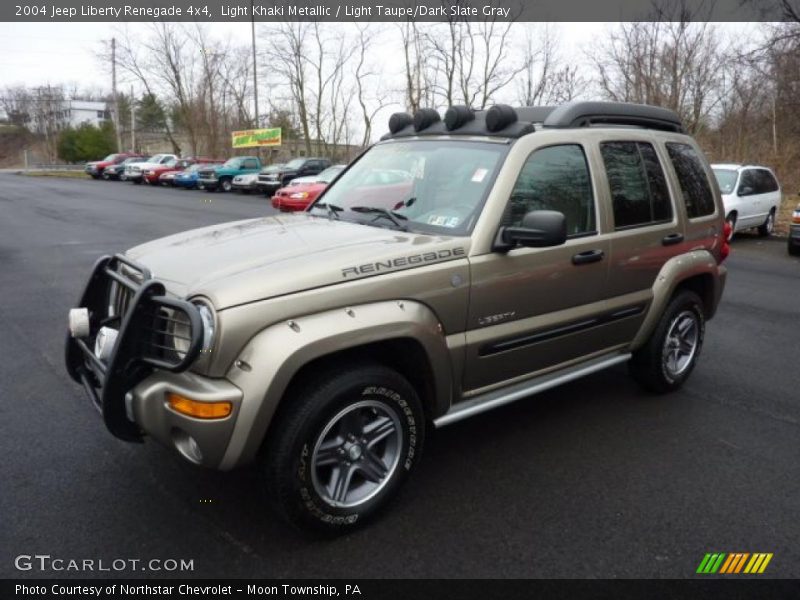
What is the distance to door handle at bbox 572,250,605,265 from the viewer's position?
3750mm

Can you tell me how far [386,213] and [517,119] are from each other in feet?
3.16

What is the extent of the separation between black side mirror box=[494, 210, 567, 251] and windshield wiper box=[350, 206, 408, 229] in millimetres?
630

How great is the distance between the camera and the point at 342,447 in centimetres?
297

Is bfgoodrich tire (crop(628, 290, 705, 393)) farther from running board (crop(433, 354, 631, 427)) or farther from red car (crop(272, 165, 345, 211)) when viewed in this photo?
red car (crop(272, 165, 345, 211))

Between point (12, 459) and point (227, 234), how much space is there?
1.76 meters

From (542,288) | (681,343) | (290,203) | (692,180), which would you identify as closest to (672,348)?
(681,343)

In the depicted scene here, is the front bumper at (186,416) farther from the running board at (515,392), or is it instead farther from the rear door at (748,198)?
the rear door at (748,198)

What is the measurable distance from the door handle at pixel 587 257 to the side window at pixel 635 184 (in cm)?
30

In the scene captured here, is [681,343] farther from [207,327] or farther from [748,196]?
[748,196]

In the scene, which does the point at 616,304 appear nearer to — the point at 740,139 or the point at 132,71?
the point at 740,139

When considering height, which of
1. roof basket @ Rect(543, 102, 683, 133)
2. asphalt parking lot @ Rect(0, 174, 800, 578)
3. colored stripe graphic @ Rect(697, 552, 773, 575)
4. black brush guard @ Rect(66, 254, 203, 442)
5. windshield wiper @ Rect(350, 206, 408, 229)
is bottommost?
colored stripe graphic @ Rect(697, 552, 773, 575)

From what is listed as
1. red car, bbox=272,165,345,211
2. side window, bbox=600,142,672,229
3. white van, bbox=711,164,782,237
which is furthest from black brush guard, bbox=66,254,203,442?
red car, bbox=272,165,345,211

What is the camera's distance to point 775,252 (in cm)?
1298

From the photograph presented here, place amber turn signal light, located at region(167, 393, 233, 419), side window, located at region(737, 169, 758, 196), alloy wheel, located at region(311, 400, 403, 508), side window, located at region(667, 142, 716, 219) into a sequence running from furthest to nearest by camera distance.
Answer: side window, located at region(737, 169, 758, 196) → side window, located at region(667, 142, 716, 219) → alloy wheel, located at region(311, 400, 403, 508) → amber turn signal light, located at region(167, 393, 233, 419)
